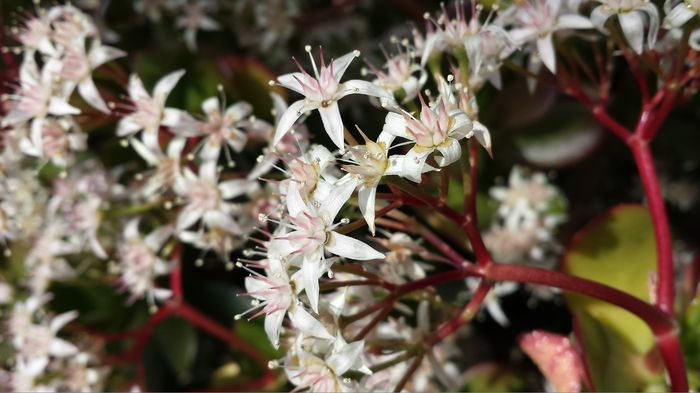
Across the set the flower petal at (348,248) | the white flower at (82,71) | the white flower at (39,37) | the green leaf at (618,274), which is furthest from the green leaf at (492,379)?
the white flower at (39,37)

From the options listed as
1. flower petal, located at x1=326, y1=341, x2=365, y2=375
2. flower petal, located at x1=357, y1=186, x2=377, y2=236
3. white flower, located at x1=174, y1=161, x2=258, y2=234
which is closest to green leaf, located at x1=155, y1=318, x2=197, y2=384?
white flower, located at x1=174, y1=161, x2=258, y2=234

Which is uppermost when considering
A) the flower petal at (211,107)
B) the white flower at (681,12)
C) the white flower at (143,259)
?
the white flower at (681,12)

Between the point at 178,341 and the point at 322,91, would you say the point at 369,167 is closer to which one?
the point at 322,91

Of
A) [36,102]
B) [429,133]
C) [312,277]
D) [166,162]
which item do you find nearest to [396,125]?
[429,133]

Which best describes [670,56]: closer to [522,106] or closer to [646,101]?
[646,101]

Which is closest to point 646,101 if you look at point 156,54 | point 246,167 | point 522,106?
point 522,106

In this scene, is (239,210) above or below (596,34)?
below

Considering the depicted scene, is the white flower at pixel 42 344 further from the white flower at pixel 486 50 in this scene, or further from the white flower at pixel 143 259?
the white flower at pixel 486 50
